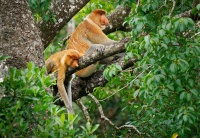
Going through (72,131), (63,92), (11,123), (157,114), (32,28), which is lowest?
(157,114)

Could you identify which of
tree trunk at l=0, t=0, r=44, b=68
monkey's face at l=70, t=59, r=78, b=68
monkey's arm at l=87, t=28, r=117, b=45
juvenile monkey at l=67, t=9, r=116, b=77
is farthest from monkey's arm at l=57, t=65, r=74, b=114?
monkey's arm at l=87, t=28, r=117, b=45

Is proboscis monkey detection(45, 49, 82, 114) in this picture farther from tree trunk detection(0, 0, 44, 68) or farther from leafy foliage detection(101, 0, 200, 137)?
tree trunk detection(0, 0, 44, 68)

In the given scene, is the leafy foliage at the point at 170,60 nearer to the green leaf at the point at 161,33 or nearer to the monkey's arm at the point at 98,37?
the green leaf at the point at 161,33

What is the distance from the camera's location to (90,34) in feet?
24.6

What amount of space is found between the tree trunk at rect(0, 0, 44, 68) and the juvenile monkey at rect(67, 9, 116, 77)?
2.66 metres

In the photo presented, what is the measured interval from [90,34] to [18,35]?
3.33 m

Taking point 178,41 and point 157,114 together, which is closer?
point 178,41

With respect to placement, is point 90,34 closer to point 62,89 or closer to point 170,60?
point 62,89

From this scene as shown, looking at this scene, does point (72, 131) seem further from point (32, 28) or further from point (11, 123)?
point (32, 28)

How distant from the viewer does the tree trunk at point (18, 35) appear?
4.15m

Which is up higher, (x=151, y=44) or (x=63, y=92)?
(x=151, y=44)

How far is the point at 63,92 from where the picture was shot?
580 cm

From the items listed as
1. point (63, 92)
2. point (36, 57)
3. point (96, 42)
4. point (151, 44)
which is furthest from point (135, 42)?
point (96, 42)

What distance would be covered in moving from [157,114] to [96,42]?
2.40 metres
